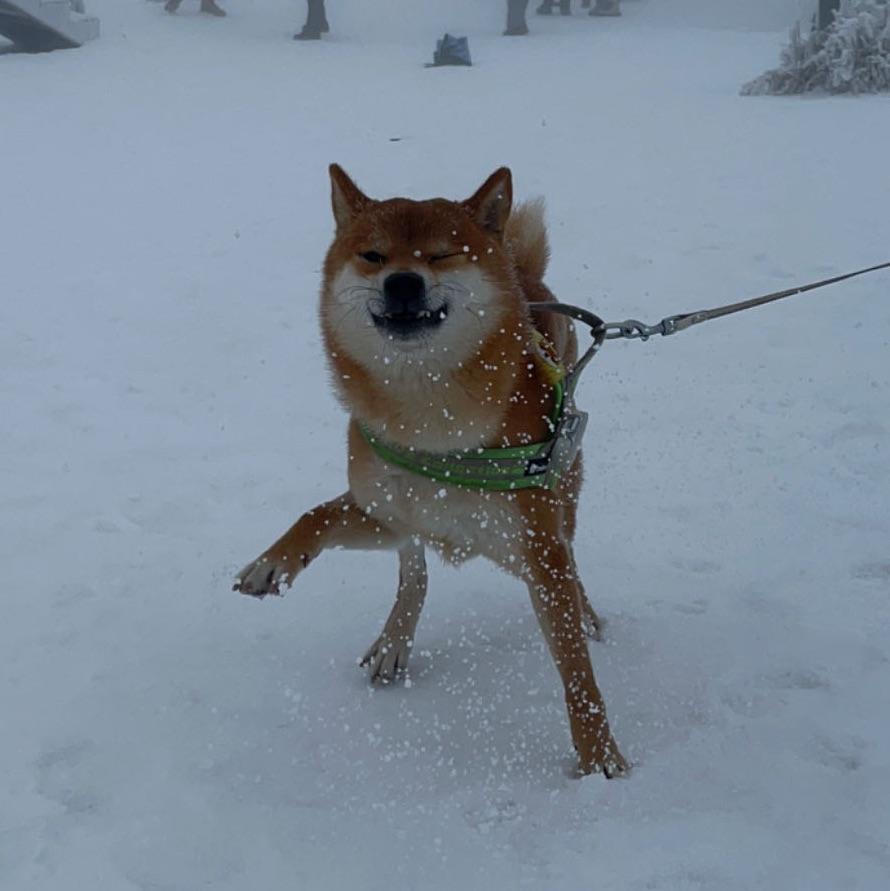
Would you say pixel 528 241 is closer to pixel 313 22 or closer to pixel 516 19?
pixel 313 22

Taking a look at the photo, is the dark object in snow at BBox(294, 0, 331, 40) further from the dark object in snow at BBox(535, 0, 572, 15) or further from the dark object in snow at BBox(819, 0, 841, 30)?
the dark object in snow at BBox(819, 0, 841, 30)

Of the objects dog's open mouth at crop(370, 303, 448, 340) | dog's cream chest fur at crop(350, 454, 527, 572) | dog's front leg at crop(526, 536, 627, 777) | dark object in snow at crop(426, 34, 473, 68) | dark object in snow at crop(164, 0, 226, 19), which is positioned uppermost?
dark object in snow at crop(164, 0, 226, 19)

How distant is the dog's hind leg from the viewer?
340 cm

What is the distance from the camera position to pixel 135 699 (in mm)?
3293

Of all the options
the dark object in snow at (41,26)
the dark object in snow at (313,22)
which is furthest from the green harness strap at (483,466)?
the dark object in snow at (313,22)

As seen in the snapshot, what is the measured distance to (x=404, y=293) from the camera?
2.70 metres

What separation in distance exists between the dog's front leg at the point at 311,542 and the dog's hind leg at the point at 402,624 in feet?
0.66

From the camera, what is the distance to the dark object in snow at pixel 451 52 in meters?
16.7

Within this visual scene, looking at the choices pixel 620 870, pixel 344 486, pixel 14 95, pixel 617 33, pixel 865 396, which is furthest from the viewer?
pixel 617 33

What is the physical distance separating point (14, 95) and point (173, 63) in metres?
3.23

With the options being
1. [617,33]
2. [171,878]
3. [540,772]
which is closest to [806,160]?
[540,772]

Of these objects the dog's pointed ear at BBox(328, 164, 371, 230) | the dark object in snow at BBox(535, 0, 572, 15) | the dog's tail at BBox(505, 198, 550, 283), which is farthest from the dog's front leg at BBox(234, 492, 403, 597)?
the dark object in snow at BBox(535, 0, 572, 15)

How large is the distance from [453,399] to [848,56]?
11580mm

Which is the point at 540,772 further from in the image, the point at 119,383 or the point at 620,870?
the point at 119,383
